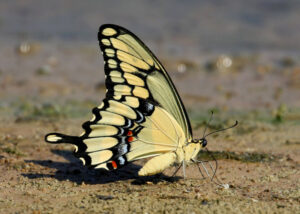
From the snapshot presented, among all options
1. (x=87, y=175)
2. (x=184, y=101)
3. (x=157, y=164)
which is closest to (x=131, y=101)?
(x=157, y=164)

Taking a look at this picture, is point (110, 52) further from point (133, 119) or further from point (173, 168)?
point (173, 168)

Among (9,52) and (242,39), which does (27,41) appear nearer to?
(9,52)

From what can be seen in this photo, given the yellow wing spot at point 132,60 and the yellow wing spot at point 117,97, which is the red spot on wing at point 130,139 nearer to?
the yellow wing spot at point 117,97

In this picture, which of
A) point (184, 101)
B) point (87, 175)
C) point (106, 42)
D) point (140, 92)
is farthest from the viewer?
point (184, 101)

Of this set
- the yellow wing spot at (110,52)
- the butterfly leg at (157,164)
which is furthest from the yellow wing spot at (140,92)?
the butterfly leg at (157,164)

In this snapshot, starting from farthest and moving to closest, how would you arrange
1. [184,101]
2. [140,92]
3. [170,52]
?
[170,52]
[184,101]
[140,92]

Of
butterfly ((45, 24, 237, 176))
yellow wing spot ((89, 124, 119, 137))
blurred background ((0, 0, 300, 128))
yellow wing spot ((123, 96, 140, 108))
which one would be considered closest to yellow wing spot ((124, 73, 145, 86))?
butterfly ((45, 24, 237, 176))

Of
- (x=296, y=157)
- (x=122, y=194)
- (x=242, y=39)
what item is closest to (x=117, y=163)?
(x=122, y=194)
